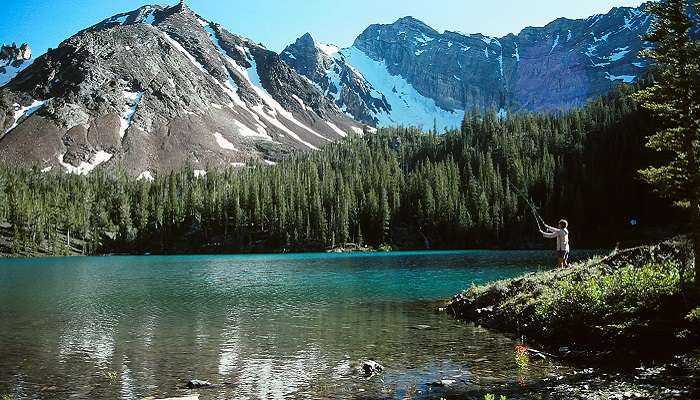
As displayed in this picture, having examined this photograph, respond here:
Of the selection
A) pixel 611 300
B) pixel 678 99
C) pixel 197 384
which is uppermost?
pixel 678 99

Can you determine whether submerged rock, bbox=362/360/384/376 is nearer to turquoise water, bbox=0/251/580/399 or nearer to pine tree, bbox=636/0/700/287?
turquoise water, bbox=0/251/580/399

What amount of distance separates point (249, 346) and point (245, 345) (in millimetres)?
337

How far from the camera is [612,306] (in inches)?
753

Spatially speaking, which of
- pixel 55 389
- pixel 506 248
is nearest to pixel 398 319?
pixel 55 389

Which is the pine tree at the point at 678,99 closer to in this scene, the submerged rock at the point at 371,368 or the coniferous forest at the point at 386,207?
the submerged rock at the point at 371,368

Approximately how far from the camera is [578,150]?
170250mm

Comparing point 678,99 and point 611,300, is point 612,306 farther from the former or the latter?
point 678,99

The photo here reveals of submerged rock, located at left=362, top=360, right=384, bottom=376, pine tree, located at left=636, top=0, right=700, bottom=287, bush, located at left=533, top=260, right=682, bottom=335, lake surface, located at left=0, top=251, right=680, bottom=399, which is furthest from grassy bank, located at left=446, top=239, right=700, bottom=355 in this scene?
submerged rock, located at left=362, top=360, right=384, bottom=376

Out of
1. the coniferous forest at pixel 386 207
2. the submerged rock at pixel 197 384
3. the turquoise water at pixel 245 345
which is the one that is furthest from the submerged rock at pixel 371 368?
the coniferous forest at pixel 386 207

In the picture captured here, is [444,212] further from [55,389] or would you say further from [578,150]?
[55,389]

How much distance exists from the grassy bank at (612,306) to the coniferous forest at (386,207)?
118m

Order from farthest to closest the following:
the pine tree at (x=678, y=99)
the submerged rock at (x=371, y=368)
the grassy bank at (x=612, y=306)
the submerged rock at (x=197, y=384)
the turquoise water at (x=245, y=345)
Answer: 1. the pine tree at (x=678, y=99)
2. the submerged rock at (x=371, y=368)
3. the grassy bank at (x=612, y=306)
4. the turquoise water at (x=245, y=345)
5. the submerged rock at (x=197, y=384)

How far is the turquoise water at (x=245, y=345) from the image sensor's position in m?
16.8

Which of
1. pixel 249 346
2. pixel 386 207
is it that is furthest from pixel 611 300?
pixel 386 207
